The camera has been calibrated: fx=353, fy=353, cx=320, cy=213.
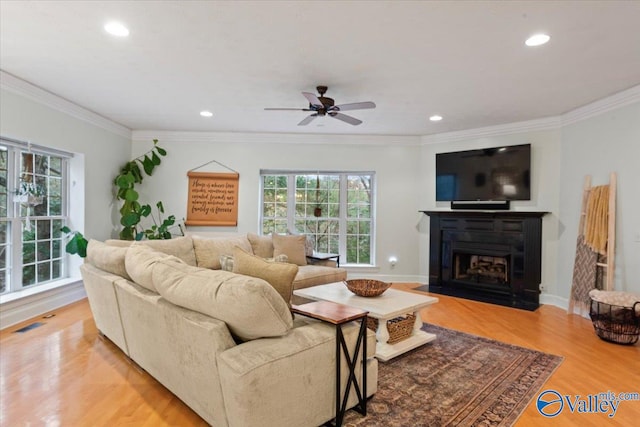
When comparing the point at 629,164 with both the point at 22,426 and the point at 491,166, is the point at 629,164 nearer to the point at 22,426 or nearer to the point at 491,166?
the point at 491,166

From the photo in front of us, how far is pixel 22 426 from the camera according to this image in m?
2.01

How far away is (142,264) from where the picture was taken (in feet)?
8.05

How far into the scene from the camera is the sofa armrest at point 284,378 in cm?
160

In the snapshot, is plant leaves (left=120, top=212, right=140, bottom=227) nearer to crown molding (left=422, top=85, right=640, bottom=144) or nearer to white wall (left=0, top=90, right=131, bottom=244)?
white wall (left=0, top=90, right=131, bottom=244)

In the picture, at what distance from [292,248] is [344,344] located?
121 inches

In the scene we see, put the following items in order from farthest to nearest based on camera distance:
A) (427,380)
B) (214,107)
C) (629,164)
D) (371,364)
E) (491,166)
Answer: (491,166) → (214,107) → (629,164) → (427,380) → (371,364)

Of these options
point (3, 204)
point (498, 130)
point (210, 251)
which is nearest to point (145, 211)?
point (210, 251)

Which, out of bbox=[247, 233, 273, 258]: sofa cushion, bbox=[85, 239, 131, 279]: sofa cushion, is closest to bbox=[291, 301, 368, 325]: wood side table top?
bbox=[85, 239, 131, 279]: sofa cushion

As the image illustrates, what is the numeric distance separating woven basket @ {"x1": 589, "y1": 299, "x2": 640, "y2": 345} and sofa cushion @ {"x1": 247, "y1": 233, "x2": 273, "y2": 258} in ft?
12.5

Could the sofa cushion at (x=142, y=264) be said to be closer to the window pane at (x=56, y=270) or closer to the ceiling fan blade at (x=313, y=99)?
the ceiling fan blade at (x=313, y=99)

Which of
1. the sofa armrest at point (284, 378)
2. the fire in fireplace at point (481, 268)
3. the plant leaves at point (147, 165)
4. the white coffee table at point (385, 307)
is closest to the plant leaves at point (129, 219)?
the plant leaves at point (147, 165)

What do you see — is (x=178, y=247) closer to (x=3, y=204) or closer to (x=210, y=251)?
(x=210, y=251)

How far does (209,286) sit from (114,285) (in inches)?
52.4

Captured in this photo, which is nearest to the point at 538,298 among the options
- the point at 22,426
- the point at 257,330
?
the point at 257,330
